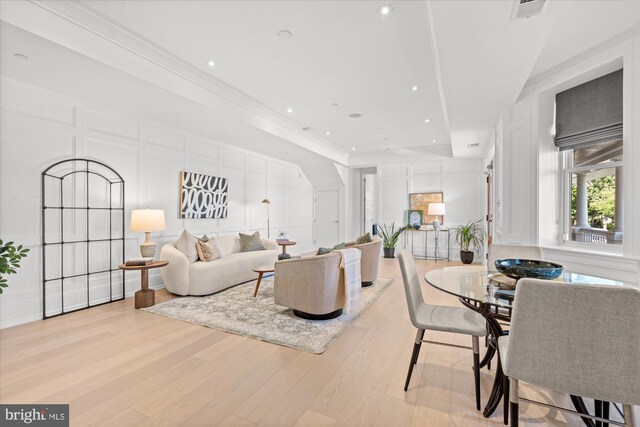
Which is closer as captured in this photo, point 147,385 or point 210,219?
point 147,385

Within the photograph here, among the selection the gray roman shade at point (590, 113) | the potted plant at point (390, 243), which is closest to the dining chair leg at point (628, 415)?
the gray roman shade at point (590, 113)

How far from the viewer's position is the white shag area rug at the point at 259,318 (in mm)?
2814

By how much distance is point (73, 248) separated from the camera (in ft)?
11.8

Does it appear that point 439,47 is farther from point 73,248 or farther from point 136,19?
point 73,248

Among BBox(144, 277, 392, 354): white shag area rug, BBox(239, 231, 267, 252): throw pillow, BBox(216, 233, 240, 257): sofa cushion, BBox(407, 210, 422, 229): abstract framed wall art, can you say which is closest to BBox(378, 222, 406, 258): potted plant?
BBox(407, 210, 422, 229): abstract framed wall art

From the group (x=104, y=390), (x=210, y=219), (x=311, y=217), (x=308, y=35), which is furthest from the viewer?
(x=311, y=217)

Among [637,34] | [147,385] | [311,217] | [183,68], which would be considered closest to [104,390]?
[147,385]

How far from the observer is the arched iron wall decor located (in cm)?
339

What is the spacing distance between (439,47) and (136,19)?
2.54m

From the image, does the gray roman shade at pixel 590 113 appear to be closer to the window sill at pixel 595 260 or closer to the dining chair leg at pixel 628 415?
the window sill at pixel 595 260

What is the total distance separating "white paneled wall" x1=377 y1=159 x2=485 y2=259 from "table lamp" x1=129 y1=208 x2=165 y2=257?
19.2 feet

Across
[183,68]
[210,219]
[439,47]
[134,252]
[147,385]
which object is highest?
[183,68]

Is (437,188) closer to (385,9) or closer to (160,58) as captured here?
(385,9)

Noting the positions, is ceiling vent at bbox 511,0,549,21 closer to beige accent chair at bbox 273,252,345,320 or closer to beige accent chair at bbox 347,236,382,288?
beige accent chair at bbox 273,252,345,320
